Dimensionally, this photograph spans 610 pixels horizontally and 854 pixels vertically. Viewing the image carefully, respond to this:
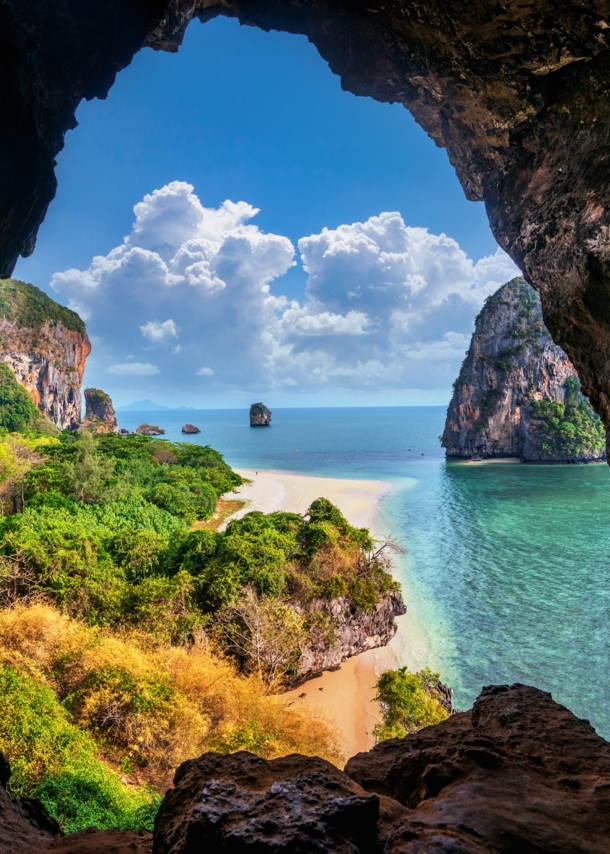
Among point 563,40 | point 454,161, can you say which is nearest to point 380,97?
point 454,161

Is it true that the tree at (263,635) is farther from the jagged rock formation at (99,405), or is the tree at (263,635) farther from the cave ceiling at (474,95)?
the jagged rock formation at (99,405)

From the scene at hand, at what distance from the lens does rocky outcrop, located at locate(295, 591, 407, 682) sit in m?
13.5

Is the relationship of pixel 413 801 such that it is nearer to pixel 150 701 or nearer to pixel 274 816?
pixel 274 816

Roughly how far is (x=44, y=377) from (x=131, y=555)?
6020 centimetres

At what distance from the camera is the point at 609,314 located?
4465mm

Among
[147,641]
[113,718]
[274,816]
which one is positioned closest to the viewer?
[274,816]

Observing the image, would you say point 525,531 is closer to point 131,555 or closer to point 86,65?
point 131,555

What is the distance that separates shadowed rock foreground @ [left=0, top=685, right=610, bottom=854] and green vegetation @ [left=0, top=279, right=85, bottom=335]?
73.6m

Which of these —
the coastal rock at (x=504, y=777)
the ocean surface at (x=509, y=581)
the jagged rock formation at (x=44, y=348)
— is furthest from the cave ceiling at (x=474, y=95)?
the jagged rock formation at (x=44, y=348)

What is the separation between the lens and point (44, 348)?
65.0m

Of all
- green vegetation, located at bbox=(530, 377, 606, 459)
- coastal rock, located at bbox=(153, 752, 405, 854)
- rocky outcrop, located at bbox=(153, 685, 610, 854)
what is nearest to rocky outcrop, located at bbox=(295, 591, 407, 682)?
rocky outcrop, located at bbox=(153, 685, 610, 854)

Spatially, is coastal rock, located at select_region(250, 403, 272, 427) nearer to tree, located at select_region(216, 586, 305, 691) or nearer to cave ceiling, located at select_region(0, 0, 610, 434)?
tree, located at select_region(216, 586, 305, 691)

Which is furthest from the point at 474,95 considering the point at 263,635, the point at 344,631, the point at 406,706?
the point at 344,631

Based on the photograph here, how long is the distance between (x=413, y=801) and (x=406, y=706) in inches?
361
